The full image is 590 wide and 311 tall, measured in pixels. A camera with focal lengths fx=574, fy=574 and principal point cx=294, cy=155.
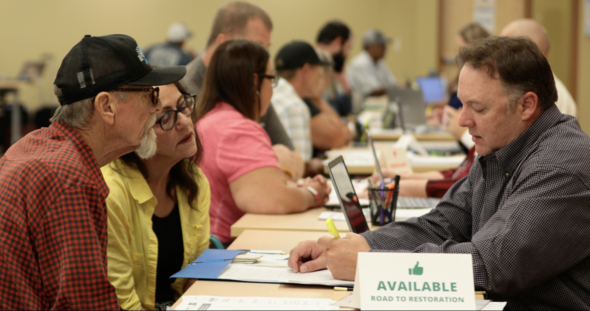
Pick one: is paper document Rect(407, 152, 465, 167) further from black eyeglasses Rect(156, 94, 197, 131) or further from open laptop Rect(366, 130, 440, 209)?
black eyeglasses Rect(156, 94, 197, 131)

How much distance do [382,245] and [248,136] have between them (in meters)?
0.94

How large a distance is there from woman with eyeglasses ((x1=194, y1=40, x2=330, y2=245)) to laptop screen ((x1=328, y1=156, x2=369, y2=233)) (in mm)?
397

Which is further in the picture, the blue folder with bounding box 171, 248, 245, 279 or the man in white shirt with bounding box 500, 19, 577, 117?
the man in white shirt with bounding box 500, 19, 577, 117

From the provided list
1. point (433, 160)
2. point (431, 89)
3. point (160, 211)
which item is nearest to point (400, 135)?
point (433, 160)

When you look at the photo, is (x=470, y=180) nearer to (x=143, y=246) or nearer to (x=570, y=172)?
(x=570, y=172)

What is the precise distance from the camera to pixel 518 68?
1.45 metres

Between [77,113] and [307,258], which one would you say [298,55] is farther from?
[77,113]

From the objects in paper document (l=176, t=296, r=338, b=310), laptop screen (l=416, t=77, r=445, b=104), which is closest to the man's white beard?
paper document (l=176, t=296, r=338, b=310)

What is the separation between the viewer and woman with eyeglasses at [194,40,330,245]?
7.70ft

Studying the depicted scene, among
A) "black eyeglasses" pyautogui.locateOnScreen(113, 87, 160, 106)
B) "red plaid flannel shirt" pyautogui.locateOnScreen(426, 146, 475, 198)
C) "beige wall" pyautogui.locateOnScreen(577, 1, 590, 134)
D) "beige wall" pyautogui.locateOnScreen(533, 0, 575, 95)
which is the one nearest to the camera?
"black eyeglasses" pyautogui.locateOnScreen(113, 87, 160, 106)

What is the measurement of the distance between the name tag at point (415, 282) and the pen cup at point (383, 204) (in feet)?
3.17

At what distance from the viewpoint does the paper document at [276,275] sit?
4.75ft

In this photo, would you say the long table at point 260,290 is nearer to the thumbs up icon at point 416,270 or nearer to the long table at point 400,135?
the thumbs up icon at point 416,270

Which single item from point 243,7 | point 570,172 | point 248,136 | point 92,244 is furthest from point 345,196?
point 243,7
